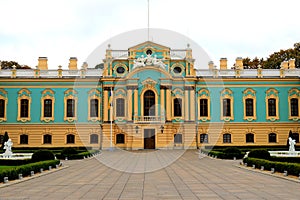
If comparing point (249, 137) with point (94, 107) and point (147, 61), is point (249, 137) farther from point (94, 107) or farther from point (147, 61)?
point (94, 107)

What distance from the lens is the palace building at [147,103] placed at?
124ft

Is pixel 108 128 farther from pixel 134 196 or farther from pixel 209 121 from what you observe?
pixel 134 196

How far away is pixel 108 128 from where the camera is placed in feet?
124

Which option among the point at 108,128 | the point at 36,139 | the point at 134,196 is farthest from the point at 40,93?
the point at 134,196

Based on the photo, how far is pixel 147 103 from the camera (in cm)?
3809

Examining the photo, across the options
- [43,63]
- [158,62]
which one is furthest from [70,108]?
[158,62]

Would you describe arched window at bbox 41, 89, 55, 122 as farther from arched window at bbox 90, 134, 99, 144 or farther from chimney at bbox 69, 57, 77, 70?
arched window at bbox 90, 134, 99, 144

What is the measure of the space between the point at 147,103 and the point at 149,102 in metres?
0.21

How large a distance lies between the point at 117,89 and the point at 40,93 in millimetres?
7427

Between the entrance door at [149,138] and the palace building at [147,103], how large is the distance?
0.10 meters

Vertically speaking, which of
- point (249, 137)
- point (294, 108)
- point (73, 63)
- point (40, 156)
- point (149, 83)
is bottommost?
point (40, 156)

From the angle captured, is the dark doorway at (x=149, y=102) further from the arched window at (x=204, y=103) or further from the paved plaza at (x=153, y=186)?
the paved plaza at (x=153, y=186)

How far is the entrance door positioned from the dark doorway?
184 cm

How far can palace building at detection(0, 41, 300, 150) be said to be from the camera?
124 feet
